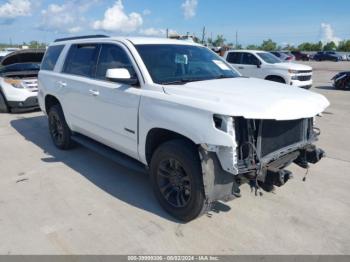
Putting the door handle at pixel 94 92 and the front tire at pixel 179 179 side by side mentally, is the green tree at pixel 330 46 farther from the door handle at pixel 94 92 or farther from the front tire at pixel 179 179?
the front tire at pixel 179 179

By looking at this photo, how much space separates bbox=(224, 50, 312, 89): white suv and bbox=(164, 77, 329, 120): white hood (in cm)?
874

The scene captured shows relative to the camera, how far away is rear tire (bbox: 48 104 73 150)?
556 centimetres

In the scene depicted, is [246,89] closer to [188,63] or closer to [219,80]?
[219,80]

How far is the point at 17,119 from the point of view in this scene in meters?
8.67

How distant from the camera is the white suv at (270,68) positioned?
11.9 m

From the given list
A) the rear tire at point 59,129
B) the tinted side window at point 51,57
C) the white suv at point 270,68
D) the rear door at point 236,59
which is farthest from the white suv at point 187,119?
the rear door at point 236,59

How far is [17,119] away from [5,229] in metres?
6.01

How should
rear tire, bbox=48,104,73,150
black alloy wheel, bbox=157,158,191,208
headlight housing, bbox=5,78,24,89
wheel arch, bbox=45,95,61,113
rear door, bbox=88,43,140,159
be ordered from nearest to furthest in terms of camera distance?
1. black alloy wheel, bbox=157,158,191,208
2. rear door, bbox=88,43,140,159
3. rear tire, bbox=48,104,73,150
4. wheel arch, bbox=45,95,61,113
5. headlight housing, bbox=5,78,24,89

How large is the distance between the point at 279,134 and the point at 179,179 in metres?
1.15

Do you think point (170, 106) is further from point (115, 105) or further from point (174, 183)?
point (115, 105)

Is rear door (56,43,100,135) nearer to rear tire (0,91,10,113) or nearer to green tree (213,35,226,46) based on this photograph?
rear tire (0,91,10,113)

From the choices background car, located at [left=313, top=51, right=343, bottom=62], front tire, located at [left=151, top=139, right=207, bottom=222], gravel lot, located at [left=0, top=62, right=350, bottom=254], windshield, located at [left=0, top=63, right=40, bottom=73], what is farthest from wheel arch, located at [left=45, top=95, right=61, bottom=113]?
background car, located at [left=313, top=51, right=343, bottom=62]

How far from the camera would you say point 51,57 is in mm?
6020

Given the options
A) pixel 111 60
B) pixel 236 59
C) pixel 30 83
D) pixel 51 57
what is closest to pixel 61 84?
pixel 51 57
